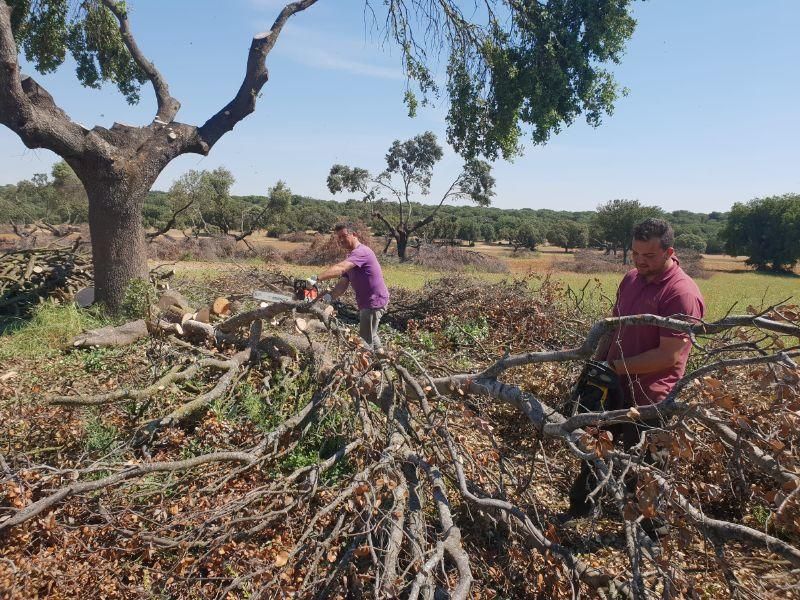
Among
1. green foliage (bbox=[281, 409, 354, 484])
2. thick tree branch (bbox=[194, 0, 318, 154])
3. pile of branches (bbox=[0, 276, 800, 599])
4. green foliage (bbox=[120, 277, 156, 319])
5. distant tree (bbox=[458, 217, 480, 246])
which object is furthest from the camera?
distant tree (bbox=[458, 217, 480, 246])

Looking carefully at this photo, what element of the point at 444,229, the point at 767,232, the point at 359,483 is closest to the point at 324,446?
the point at 359,483

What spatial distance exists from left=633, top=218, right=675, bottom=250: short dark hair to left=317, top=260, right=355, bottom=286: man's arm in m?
2.73

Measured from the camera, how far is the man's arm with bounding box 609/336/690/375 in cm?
295

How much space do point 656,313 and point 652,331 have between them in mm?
113

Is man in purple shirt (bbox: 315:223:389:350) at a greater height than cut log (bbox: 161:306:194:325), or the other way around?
man in purple shirt (bbox: 315:223:389:350)

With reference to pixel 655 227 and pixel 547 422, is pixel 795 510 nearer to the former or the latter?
pixel 547 422

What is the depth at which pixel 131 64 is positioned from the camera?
10500 mm

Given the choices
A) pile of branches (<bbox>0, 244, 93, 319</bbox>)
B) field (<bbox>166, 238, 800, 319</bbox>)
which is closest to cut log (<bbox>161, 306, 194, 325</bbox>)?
pile of branches (<bbox>0, 244, 93, 319</bbox>)

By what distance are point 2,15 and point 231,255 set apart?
16.2 m

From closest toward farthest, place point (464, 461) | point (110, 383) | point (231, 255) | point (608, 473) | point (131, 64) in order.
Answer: point (608, 473)
point (464, 461)
point (110, 383)
point (131, 64)
point (231, 255)

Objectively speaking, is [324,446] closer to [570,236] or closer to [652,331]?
[652,331]

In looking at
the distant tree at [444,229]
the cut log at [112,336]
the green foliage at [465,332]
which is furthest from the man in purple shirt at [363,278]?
the distant tree at [444,229]

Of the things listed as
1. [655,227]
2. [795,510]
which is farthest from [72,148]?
[795,510]

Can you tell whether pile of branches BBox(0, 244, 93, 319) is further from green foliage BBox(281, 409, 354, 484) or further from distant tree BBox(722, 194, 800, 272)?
distant tree BBox(722, 194, 800, 272)
